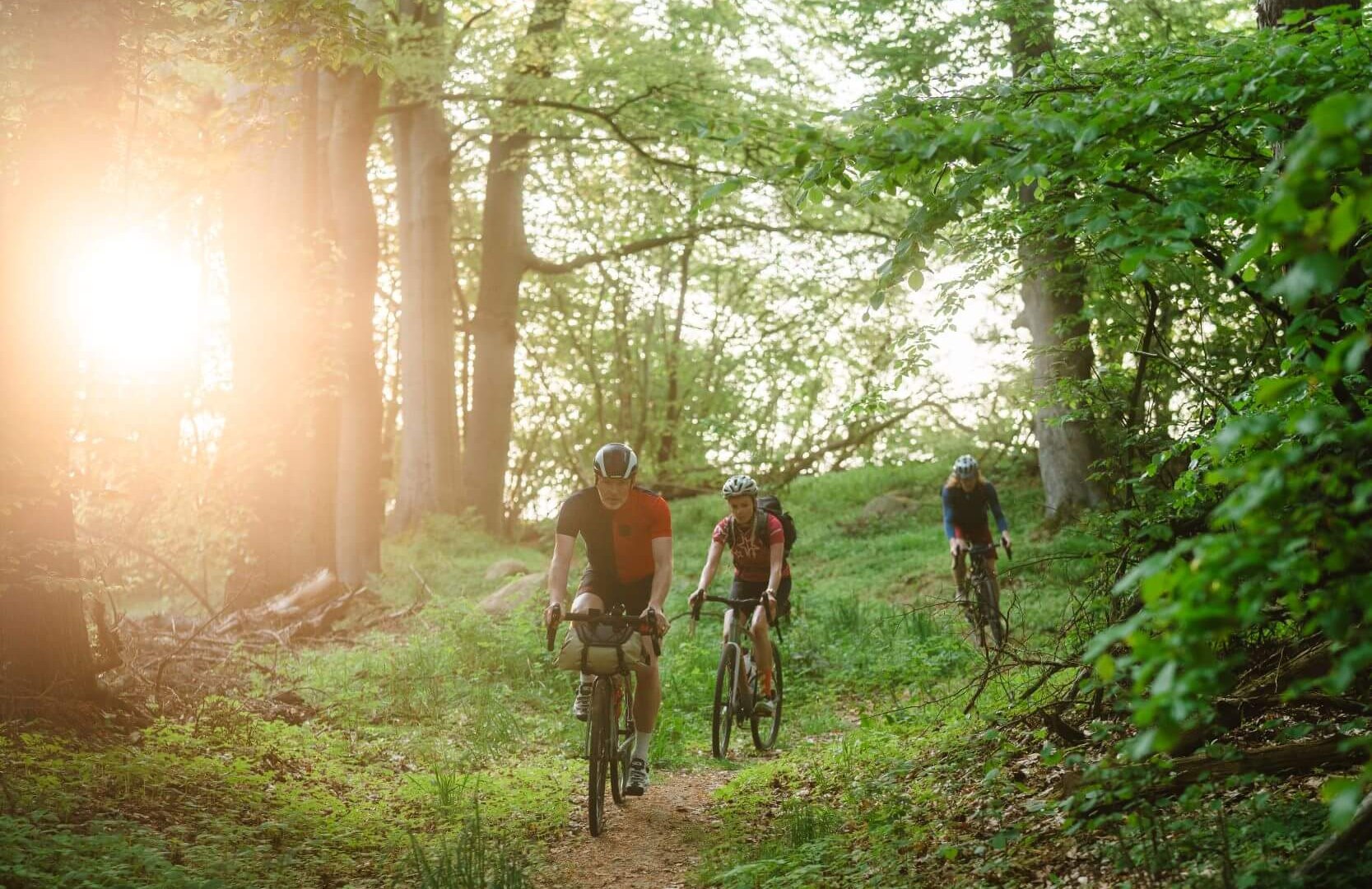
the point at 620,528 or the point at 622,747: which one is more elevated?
the point at 620,528

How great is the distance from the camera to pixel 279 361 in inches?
529

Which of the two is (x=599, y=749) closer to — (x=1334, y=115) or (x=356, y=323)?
(x=1334, y=115)

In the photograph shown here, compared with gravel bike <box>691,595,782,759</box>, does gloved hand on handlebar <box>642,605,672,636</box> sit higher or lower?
higher

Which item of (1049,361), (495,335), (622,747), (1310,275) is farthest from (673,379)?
(1310,275)

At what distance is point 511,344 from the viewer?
22391mm

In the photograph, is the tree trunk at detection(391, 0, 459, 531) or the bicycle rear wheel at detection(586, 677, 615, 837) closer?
the bicycle rear wheel at detection(586, 677, 615, 837)

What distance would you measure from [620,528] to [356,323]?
30.9 ft

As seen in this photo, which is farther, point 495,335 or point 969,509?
point 495,335

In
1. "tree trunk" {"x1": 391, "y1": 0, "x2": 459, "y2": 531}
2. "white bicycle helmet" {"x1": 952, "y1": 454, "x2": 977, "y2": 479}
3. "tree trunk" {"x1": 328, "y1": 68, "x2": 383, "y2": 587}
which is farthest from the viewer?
"tree trunk" {"x1": 391, "y1": 0, "x2": 459, "y2": 531}

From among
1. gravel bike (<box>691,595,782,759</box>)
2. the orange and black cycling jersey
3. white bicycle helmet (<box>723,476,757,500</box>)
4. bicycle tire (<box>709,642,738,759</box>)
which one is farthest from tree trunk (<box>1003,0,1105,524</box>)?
the orange and black cycling jersey

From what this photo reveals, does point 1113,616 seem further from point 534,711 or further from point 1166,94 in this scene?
point 534,711

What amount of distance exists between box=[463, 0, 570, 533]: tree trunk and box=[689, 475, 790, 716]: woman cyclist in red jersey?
12971 mm

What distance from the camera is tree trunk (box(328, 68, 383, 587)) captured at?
1538 centimetres

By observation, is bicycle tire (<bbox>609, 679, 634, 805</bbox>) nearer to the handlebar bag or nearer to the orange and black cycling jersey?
the handlebar bag
